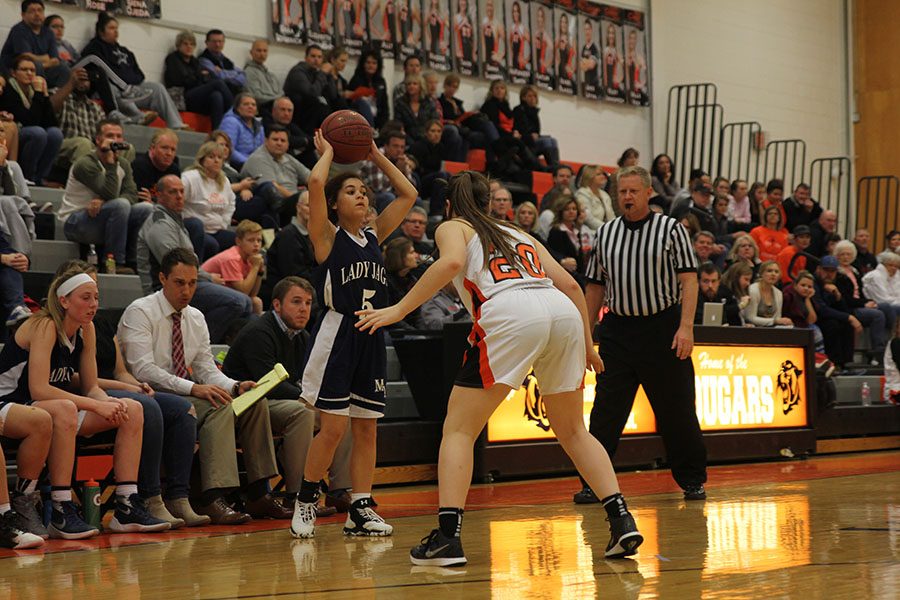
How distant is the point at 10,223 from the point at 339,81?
21.0 feet

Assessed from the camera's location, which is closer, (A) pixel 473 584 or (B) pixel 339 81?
(A) pixel 473 584

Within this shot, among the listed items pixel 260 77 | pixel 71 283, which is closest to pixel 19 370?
pixel 71 283

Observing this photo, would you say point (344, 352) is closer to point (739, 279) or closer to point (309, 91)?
point (739, 279)

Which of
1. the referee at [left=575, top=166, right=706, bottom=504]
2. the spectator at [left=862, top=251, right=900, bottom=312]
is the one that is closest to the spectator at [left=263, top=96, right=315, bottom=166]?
the referee at [left=575, top=166, right=706, bottom=504]

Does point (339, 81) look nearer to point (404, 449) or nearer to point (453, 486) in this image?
point (404, 449)

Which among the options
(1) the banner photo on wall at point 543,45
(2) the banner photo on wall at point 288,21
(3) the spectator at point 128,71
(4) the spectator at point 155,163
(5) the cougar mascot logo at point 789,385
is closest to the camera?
(5) the cougar mascot logo at point 789,385

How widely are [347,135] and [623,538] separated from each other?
2.20 metres

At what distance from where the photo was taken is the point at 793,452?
31.8 ft

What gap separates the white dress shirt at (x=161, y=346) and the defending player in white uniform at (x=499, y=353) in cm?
210

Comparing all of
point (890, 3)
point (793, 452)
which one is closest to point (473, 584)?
point (793, 452)

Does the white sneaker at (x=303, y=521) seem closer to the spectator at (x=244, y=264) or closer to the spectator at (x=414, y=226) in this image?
the spectator at (x=244, y=264)

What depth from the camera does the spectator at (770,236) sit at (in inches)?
627

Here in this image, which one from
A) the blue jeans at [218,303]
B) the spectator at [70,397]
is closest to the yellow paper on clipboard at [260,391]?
the spectator at [70,397]

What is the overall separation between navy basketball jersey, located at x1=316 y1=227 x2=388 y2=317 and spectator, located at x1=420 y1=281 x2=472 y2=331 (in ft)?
10.1
